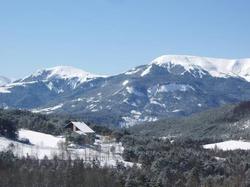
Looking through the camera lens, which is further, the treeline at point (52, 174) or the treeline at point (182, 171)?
the treeline at point (182, 171)

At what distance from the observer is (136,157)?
197 metres

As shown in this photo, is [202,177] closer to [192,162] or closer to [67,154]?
[192,162]

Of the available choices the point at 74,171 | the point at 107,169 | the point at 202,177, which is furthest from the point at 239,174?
the point at 74,171

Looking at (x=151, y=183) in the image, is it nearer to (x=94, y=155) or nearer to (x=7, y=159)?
(x=7, y=159)

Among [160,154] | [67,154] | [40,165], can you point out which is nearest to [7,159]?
[40,165]

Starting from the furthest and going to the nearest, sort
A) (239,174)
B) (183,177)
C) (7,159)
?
(239,174), (183,177), (7,159)

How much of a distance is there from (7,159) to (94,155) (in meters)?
41.4

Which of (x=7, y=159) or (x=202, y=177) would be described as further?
(x=202, y=177)

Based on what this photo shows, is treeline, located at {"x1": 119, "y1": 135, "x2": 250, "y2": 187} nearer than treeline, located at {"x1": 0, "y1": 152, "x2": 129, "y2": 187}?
No

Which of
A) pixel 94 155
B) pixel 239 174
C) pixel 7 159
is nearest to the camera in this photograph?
pixel 7 159

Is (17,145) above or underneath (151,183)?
above

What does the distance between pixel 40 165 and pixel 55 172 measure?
13.1m

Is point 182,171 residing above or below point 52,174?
below

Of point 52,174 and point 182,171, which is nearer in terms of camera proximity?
point 52,174
